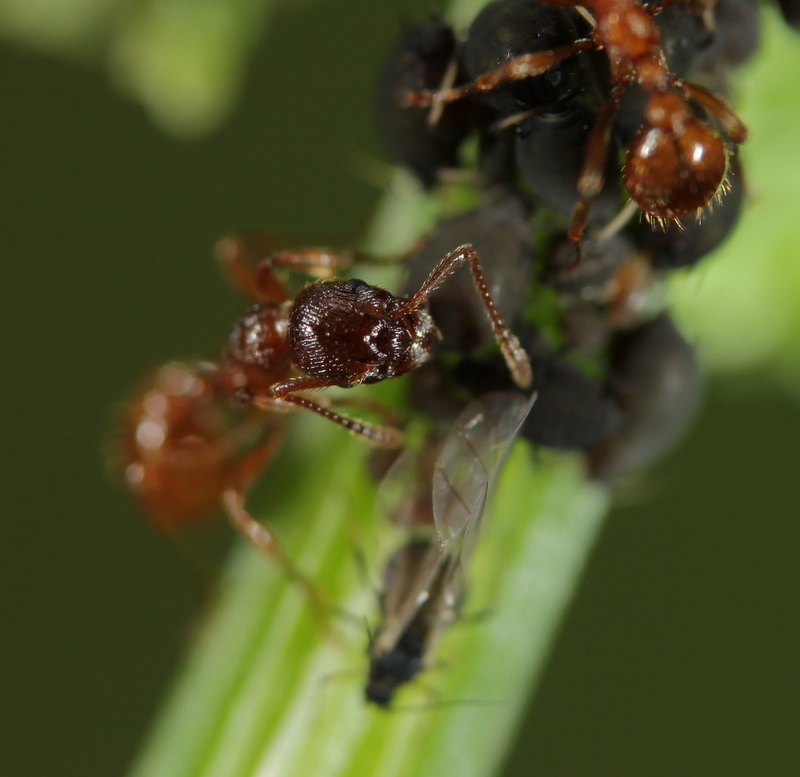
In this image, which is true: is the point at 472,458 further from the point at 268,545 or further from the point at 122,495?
the point at 122,495

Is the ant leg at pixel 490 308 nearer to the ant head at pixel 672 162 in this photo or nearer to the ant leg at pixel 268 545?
the ant head at pixel 672 162

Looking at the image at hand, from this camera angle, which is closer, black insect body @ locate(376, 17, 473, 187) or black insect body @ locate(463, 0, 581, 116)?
black insect body @ locate(463, 0, 581, 116)

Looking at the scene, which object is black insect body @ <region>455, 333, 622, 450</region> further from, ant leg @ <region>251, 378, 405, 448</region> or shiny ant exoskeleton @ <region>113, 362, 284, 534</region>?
shiny ant exoskeleton @ <region>113, 362, 284, 534</region>

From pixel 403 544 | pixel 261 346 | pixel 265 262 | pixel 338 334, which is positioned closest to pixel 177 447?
pixel 261 346

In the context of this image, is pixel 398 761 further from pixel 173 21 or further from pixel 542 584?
pixel 173 21

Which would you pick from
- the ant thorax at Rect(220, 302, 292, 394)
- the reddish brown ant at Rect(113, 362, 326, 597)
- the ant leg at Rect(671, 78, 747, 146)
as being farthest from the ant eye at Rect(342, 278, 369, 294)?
the reddish brown ant at Rect(113, 362, 326, 597)

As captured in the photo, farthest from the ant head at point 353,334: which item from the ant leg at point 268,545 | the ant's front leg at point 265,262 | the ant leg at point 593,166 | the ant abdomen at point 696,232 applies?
the ant leg at point 268,545

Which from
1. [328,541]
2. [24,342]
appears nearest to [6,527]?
[24,342]
